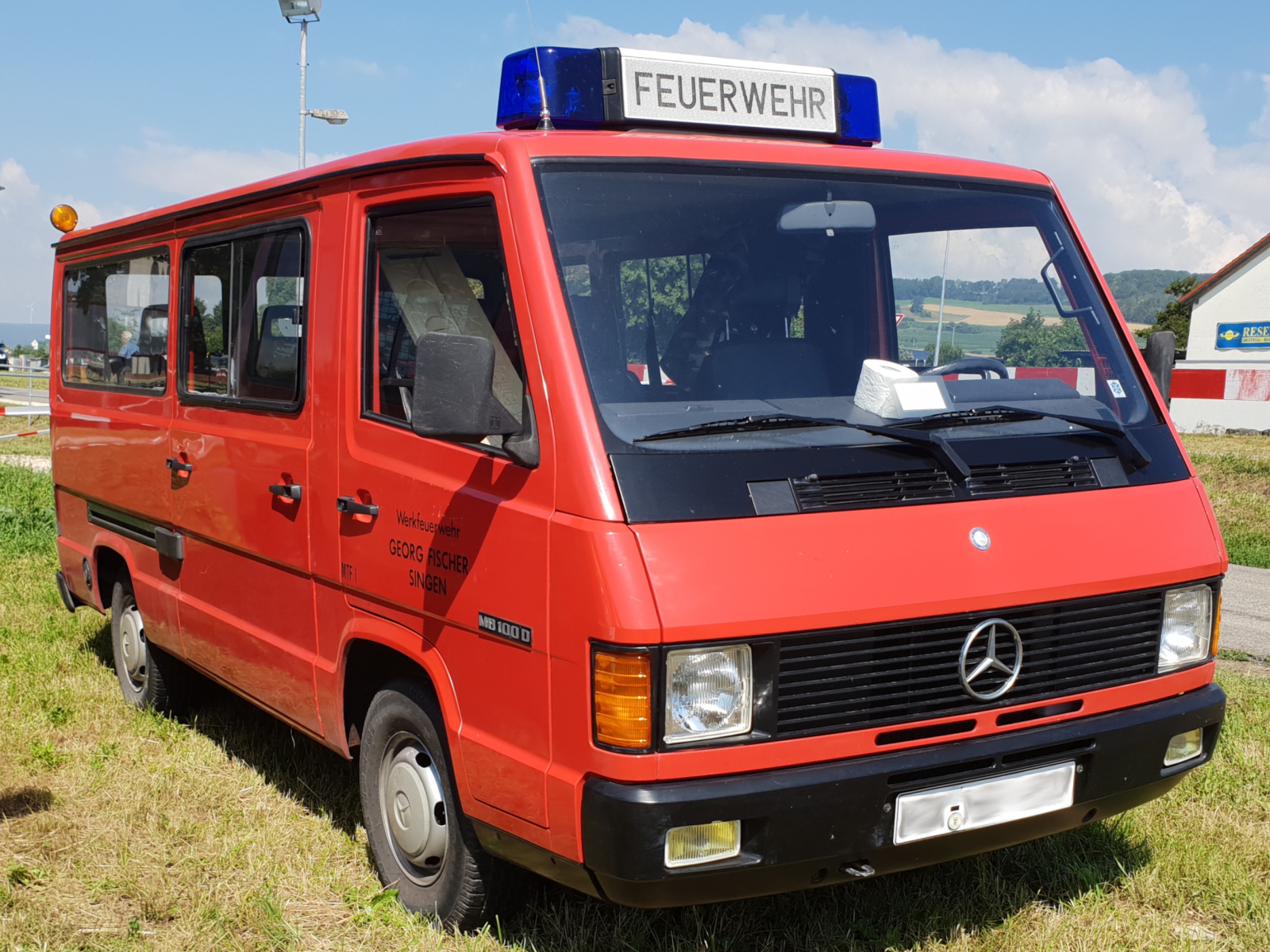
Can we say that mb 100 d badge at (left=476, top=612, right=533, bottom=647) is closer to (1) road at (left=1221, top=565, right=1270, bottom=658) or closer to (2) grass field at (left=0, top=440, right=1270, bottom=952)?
(2) grass field at (left=0, top=440, right=1270, bottom=952)

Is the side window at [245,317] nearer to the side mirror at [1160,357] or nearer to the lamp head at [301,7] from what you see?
the side mirror at [1160,357]

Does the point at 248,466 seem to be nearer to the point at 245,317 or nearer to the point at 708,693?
the point at 245,317

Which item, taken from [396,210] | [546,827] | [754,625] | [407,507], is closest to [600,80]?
[396,210]

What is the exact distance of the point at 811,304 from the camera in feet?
12.8

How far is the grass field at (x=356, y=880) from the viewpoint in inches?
149

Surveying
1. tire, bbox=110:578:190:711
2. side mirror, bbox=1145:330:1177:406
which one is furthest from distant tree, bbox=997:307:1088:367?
tire, bbox=110:578:190:711

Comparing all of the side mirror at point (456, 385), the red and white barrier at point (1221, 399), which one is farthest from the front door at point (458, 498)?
the red and white barrier at point (1221, 399)

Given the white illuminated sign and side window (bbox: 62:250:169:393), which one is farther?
side window (bbox: 62:250:169:393)

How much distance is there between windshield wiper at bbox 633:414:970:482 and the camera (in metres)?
3.30

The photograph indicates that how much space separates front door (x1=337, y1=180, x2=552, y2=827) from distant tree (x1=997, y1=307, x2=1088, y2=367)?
174cm

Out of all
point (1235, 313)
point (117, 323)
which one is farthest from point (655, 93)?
point (1235, 313)

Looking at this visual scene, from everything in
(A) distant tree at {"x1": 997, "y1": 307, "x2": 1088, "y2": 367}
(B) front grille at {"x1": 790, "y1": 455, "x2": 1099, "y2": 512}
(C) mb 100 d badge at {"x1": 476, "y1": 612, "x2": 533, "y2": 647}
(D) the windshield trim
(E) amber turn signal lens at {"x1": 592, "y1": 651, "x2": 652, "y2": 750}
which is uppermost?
(D) the windshield trim

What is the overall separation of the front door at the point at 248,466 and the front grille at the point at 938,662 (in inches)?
79.5

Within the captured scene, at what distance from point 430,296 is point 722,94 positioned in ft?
3.79
